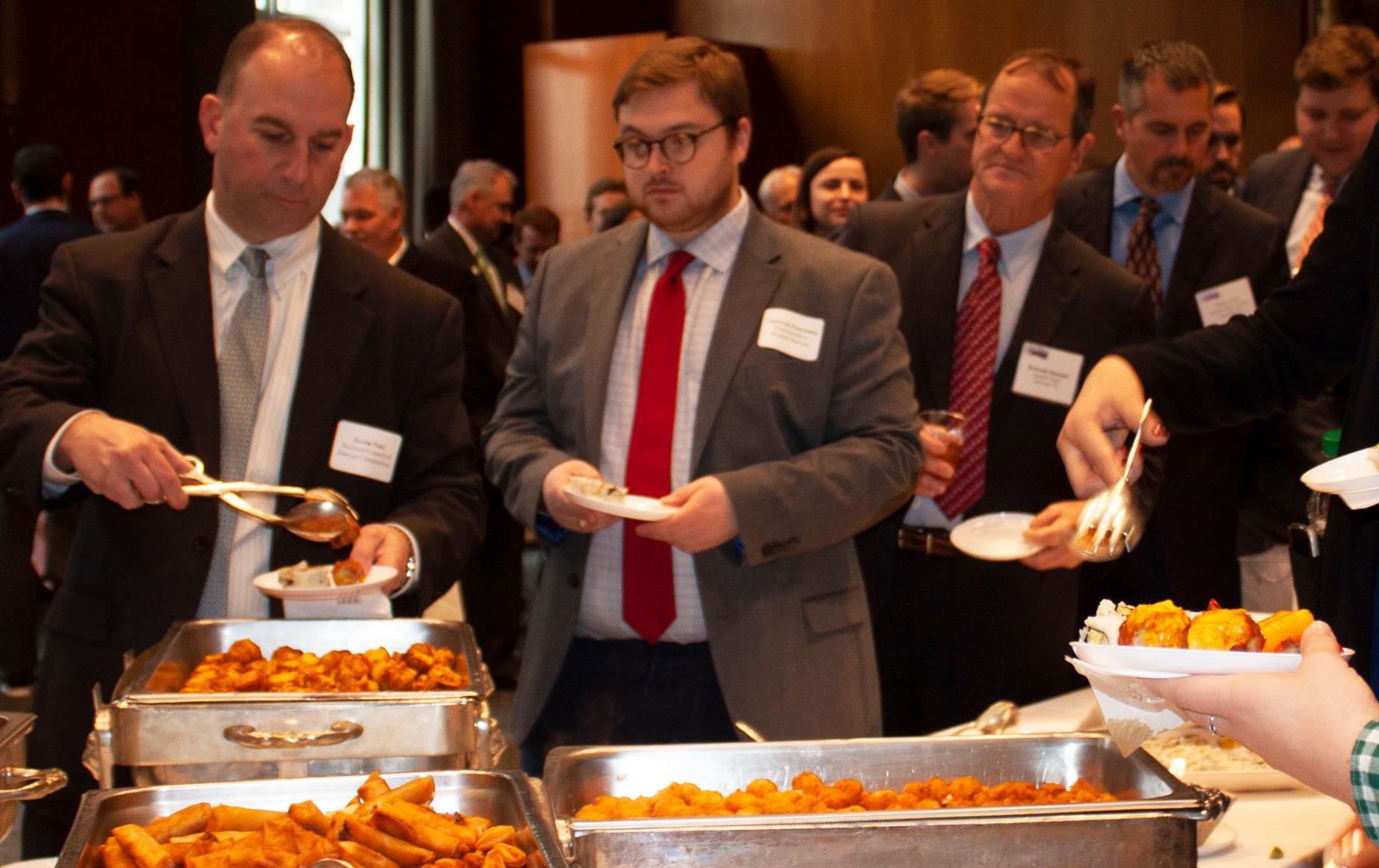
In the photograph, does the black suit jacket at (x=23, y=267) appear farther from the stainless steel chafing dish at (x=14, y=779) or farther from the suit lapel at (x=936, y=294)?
the stainless steel chafing dish at (x=14, y=779)

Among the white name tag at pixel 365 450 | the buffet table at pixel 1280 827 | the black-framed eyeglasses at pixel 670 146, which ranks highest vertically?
the black-framed eyeglasses at pixel 670 146

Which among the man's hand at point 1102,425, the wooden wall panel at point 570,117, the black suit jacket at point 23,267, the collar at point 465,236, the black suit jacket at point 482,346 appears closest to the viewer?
the man's hand at point 1102,425

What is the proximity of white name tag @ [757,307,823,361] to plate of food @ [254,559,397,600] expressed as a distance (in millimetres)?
734

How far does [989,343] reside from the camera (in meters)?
2.91

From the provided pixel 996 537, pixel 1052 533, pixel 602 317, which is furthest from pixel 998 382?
pixel 602 317

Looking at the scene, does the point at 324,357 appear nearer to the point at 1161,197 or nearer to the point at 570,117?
the point at 1161,197

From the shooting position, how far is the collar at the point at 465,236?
5.79 metres

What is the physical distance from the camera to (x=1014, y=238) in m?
2.99

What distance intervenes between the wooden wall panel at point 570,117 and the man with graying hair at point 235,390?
6161 mm

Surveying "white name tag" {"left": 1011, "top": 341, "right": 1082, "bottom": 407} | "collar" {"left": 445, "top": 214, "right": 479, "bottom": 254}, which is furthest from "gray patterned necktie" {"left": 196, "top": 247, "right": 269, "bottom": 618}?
"collar" {"left": 445, "top": 214, "right": 479, "bottom": 254}

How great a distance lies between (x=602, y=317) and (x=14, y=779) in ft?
4.25

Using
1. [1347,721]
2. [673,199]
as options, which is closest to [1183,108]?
[673,199]

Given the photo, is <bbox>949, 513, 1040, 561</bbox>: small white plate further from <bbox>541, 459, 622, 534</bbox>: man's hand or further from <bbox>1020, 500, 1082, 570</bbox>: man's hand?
<bbox>541, 459, 622, 534</bbox>: man's hand

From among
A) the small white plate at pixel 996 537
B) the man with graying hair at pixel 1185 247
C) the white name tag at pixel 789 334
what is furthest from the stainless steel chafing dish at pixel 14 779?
the man with graying hair at pixel 1185 247
